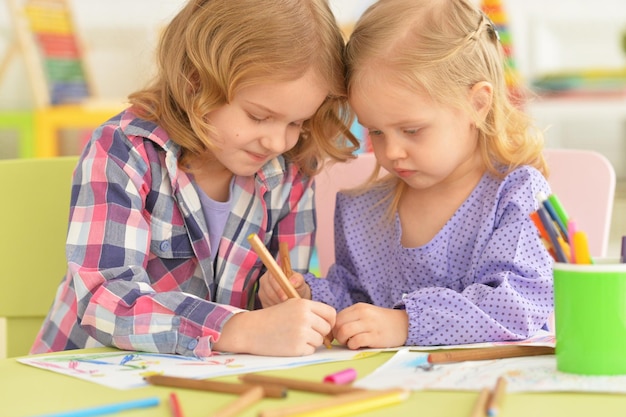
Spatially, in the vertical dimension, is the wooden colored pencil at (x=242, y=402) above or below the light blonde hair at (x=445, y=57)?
below

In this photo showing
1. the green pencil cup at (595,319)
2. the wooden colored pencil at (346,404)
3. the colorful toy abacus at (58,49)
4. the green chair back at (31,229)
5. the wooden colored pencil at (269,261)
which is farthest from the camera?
the colorful toy abacus at (58,49)

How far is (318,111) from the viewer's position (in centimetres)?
117

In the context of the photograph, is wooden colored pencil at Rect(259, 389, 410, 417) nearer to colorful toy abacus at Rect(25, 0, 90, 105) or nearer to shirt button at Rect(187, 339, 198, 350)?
shirt button at Rect(187, 339, 198, 350)

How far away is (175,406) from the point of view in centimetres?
65

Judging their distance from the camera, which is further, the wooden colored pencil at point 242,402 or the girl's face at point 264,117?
the girl's face at point 264,117

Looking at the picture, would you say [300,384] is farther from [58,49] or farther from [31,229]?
[58,49]

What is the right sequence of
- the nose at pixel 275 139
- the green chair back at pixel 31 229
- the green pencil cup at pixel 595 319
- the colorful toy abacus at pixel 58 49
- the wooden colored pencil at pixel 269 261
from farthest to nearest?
the colorful toy abacus at pixel 58 49
the green chair back at pixel 31 229
the nose at pixel 275 139
the wooden colored pencil at pixel 269 261
the green pencil cup at pixel 595 319

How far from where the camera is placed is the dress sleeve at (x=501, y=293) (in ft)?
3.14

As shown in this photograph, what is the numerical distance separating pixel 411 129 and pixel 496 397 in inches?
18.5

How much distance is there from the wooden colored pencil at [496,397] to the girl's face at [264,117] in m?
0.47

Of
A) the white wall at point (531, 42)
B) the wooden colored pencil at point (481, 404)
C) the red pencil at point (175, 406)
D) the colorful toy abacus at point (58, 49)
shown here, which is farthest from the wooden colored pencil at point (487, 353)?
the colorful toy abacus at point (58, 49)

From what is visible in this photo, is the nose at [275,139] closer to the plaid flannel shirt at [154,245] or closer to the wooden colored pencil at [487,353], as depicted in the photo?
the plaid flannel shirt at [154,245]

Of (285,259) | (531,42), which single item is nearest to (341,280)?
(285,259)

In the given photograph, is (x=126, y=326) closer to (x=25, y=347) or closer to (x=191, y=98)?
(x=191, y=98)
